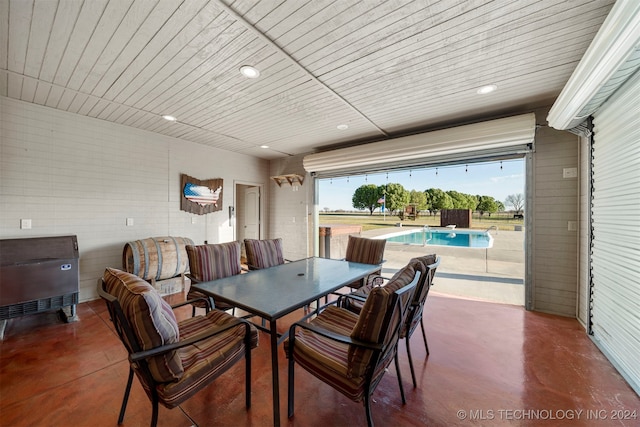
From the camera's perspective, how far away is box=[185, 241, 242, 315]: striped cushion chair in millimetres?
2535

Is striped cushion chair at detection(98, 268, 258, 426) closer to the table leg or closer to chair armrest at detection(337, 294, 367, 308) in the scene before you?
the table leg

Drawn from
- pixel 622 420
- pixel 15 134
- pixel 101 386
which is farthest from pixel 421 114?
pixel 15 134

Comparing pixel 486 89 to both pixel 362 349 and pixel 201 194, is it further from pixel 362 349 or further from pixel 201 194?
pixel 201 194

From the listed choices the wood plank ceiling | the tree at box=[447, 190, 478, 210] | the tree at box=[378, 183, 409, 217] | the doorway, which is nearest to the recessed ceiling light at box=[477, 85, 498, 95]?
the wood plank ceiling

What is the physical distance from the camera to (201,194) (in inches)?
188

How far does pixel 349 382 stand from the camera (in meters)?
1.33

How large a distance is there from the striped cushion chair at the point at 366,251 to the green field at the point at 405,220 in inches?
135

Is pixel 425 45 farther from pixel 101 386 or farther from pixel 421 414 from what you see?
pixel 101 386

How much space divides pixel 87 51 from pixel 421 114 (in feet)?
11.9

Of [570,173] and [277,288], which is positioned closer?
[277,288]

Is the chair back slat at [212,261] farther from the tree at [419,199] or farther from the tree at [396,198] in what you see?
the tree at [396,198]

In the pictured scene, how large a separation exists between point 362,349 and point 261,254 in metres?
2.10

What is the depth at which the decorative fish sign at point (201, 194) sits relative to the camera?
4.57m

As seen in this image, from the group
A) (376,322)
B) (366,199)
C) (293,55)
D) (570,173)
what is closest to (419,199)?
(366,199)
